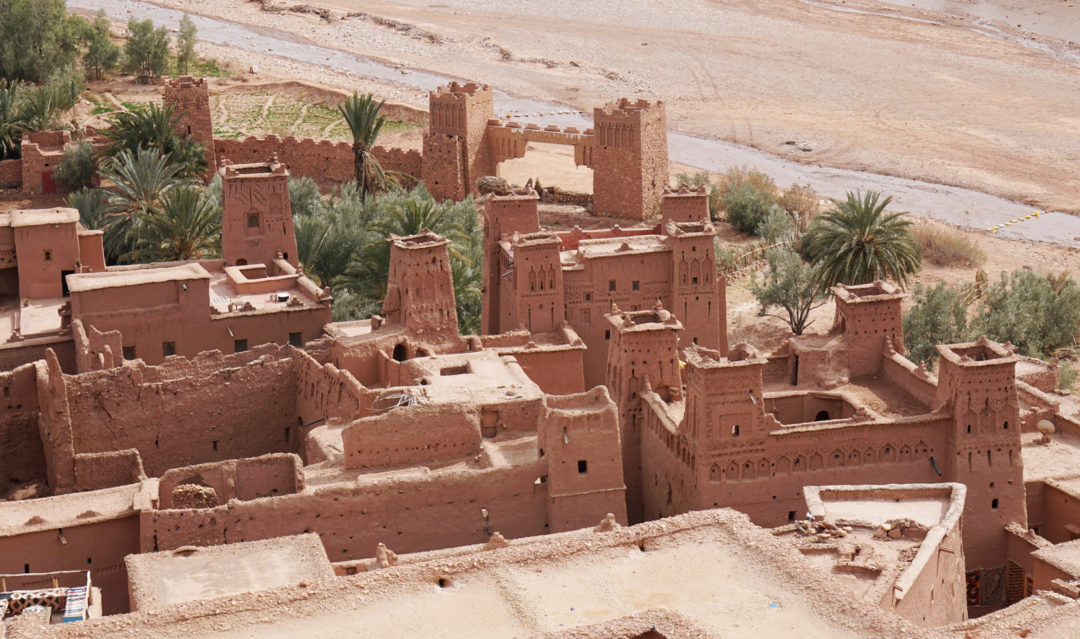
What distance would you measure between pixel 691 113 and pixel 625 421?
44.7 m

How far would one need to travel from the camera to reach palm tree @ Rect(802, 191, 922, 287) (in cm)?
4775

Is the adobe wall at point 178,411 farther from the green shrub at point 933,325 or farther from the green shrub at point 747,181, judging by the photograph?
the green shrub at point 747,181

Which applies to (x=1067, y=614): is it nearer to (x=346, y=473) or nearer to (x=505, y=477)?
(x=505, y=477)

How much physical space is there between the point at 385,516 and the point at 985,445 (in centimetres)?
1157

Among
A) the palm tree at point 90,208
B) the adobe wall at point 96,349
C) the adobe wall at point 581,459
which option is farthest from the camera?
the palm tree at point 90,208

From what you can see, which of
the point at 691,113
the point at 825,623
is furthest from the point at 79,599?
the point at 691,113

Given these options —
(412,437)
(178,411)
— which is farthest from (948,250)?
(178,411)

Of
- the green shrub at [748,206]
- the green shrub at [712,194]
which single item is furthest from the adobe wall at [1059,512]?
the green shrub at [712,194]

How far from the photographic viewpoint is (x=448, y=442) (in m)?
32.5

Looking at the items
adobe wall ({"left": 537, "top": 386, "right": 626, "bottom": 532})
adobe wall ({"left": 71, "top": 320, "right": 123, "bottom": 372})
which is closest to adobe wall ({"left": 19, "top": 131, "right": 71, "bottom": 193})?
adobe wall ({"left": 71, "top": 320, "right": 123, "bottom": 372})

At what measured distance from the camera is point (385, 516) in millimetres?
31078

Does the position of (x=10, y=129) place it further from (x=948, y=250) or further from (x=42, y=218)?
(x=948, y=250)

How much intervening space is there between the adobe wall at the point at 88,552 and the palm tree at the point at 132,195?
19243 millimetres

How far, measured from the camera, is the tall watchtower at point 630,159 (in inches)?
2326
